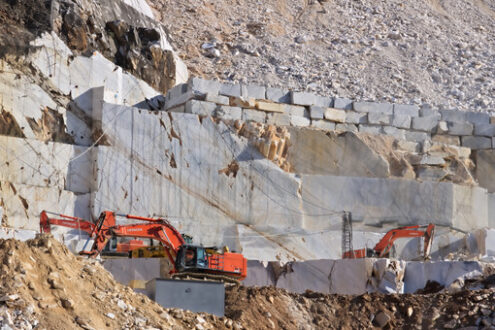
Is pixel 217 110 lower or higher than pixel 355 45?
lower

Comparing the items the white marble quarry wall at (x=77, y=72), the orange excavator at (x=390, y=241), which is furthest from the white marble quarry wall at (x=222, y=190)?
the orange excavator at (x=390, y=241)

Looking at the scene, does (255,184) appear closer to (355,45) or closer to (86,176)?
(86,176)

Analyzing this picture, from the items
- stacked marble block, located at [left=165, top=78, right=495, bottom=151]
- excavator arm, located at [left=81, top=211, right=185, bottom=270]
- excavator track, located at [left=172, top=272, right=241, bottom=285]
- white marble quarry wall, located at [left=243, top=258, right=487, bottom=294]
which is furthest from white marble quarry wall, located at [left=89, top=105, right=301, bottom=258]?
excavator track, located at [left=172, top=272, right=241, bottom=285]

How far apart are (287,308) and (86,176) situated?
886 centimetres

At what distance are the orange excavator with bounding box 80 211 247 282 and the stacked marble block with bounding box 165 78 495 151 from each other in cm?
520

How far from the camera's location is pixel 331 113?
26.2m

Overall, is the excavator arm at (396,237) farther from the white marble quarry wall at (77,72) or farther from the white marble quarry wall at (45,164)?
the white marble quarry wall at (77,72)

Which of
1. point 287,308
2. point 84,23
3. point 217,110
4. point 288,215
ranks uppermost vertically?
point 84,23

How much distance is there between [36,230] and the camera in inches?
849

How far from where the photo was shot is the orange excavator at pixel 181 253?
18.6 m

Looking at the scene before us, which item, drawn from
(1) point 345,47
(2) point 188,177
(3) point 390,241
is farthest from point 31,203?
(1) point 345,47

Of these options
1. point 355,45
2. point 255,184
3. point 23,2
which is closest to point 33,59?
point 23,2

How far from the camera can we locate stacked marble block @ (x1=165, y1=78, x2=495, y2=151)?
24.9 metres

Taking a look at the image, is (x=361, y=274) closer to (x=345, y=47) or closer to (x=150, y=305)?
(x=150, y=305)
